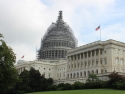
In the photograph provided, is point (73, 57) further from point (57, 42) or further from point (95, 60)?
point (57, 42)

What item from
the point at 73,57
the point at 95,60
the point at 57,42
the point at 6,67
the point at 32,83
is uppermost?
the point at 57,42

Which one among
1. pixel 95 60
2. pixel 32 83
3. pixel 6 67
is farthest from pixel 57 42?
pixel 6 67

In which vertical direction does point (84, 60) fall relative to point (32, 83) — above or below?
above

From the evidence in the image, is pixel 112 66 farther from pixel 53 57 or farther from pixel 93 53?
pixel 53 57

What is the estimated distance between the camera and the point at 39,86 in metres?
105

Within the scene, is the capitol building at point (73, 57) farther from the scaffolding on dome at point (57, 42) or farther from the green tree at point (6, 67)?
the green tree at point (6, 67)

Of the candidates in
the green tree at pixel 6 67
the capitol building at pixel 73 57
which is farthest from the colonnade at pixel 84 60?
the green tree at pixel 6 67

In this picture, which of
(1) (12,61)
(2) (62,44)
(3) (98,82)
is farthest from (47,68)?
(1) (12,61)

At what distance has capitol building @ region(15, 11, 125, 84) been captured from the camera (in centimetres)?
11069

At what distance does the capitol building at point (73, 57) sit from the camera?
110688 millimetres

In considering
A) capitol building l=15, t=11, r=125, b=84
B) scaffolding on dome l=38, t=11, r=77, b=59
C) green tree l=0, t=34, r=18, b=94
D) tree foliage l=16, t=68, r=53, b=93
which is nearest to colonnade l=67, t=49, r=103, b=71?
capitol building l=15, t=11, r=125, b=84

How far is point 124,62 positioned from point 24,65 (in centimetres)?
6878

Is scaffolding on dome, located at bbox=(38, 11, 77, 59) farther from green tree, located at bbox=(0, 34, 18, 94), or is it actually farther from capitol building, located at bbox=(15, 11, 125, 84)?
green tree, located at bbox=(0, 34, 18, 94)

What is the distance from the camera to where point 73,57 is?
129750mm
